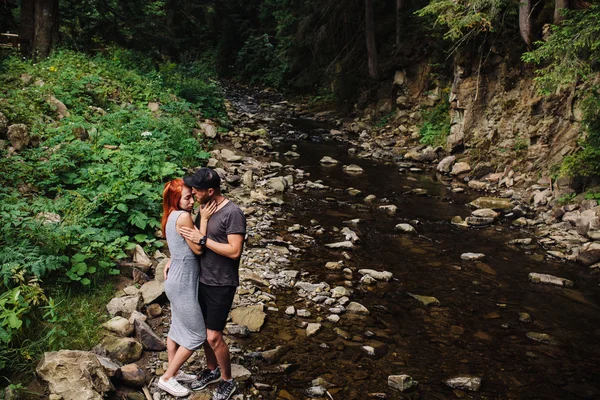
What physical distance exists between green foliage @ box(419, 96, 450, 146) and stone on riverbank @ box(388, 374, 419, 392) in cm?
1229

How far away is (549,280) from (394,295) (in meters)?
2.68

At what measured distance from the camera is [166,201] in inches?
155

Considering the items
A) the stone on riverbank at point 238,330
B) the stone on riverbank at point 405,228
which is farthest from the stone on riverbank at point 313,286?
the stone on riverbank at point 405,228

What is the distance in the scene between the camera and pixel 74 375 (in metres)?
3.55

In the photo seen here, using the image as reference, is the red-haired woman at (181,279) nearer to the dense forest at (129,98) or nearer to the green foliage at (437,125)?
the dense forest at (129,98)

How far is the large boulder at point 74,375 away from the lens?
3.47 meters

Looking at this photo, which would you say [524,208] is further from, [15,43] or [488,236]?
[15,43]

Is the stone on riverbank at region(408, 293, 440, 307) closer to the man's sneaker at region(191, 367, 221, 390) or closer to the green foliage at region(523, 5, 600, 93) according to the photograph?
the man's sneaker at region(191, 367, 221, 390)

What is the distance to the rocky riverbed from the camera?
4625mm

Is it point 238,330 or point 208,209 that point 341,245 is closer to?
point 238,330

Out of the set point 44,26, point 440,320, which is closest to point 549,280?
point 440,320

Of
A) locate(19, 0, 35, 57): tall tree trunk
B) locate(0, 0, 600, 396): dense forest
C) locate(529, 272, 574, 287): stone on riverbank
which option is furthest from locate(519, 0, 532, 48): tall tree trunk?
locate(19, 0, 35, 57): tall tree trunk

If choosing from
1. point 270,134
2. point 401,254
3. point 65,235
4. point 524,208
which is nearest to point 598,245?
point 524,208

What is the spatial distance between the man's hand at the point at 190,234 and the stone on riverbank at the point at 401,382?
2.47 metres
